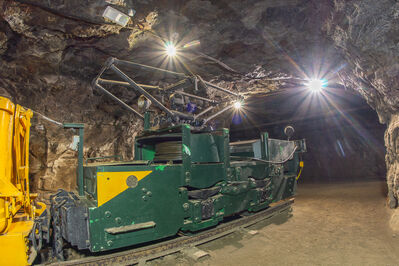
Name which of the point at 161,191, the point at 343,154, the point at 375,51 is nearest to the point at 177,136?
the point at 161,191

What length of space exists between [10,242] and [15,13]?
484cm

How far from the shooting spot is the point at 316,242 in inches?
184

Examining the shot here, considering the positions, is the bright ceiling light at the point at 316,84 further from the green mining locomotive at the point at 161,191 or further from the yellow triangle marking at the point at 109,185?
the yellow triangle marking at the point at 109,185

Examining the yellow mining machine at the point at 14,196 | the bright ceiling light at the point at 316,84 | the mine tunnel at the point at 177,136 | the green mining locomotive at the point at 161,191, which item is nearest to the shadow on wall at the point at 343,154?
the mine tunnel at the point at 177,136

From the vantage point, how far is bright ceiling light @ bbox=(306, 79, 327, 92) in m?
8.69

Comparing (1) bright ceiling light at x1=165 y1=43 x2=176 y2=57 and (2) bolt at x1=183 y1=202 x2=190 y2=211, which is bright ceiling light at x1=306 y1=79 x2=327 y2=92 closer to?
(1) bright ceiling light at x1=165 y1=43 x2=176 y2=57

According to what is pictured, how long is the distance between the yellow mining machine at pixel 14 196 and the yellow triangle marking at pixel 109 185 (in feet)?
3.16

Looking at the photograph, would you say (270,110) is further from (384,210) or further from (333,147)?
(384,210)

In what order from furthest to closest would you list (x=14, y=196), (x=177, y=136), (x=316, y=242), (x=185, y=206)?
1. (x=316, y=242)
2. (x=177, y=136)
3. (x=185, y=206)
4. (x=14, y=196)

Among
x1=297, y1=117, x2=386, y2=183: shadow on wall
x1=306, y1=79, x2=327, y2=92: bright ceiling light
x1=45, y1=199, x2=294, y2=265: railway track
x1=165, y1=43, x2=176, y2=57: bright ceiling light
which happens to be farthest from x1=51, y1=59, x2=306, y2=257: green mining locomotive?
x1=297, y1=117, x2=386, y2=183: shadow on wall

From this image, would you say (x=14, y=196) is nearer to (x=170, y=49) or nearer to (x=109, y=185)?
(x=109, y=185)

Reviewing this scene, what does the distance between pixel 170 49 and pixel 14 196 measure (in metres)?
5.32

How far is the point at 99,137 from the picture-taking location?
8.70 meters

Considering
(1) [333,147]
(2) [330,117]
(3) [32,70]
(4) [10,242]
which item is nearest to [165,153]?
(4) [10,242]
